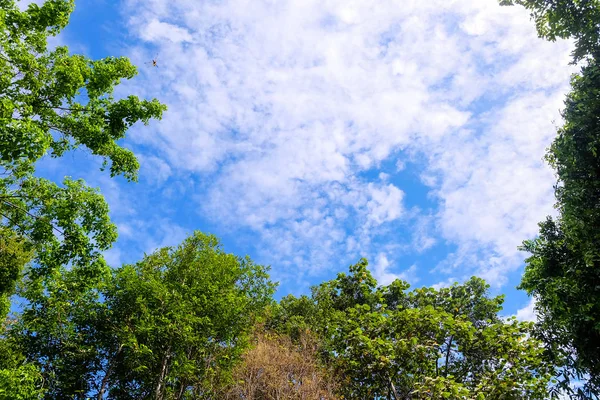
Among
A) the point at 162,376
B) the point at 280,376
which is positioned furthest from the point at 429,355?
the point at 162,376

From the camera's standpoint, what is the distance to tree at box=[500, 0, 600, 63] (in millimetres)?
11555

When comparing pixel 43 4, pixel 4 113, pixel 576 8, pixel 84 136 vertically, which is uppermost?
pixel 576 8

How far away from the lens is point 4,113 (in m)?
8.70

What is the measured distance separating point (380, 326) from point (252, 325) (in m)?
11.9

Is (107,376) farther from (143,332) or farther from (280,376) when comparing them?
(280,376)

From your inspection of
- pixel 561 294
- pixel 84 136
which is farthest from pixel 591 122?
pixel 84 136

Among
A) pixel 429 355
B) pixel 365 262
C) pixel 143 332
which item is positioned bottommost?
pixel 429 355

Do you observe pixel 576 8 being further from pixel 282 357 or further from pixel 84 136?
pixel 282 357

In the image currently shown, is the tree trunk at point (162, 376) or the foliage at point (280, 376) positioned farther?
the tree trunk at point (162, 376)

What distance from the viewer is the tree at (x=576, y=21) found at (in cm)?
1155

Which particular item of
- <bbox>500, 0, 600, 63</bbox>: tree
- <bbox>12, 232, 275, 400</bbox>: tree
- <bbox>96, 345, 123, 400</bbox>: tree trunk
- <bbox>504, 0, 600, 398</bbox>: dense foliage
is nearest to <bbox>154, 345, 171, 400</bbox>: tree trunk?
<bbox>12, 232, 275, 400</bbox>: tree

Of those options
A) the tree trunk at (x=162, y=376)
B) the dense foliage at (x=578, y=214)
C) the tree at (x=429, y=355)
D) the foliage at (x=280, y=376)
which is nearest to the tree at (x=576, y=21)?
the dense foliage at (x=578, y=214)

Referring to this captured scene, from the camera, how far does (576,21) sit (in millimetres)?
11805

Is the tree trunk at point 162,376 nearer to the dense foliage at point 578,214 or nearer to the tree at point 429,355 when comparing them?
the tree at point 429,355
